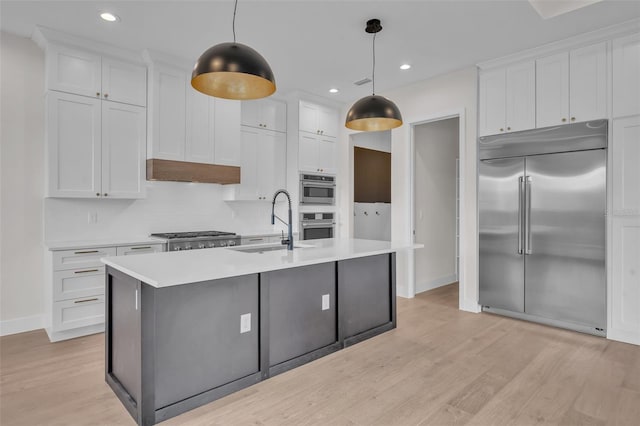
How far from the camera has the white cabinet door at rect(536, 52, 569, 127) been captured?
3735 millimetres

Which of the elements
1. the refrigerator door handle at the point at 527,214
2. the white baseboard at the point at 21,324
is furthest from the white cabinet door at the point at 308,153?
the white baseboard at the point at 21,324

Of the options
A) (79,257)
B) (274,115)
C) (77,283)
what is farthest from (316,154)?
(77,283)

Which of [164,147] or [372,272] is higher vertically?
[164,147]

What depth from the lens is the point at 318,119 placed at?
5.69m

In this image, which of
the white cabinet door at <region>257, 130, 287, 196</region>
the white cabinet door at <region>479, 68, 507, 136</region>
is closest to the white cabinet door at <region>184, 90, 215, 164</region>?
the white cabinet door at <region>257, 130, 287, 196</region>

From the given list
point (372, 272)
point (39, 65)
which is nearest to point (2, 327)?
point (39, 65)

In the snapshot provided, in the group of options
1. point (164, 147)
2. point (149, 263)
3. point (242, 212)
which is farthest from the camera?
point (242, 212)

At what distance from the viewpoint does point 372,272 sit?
3.48 m

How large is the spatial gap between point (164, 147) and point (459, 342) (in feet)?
12.2

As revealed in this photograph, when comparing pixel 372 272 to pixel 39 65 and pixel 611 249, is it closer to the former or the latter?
pixel 611 249

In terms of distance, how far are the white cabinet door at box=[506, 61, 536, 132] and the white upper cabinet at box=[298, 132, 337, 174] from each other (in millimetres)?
2616

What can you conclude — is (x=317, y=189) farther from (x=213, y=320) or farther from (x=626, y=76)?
(x=626, y=76)

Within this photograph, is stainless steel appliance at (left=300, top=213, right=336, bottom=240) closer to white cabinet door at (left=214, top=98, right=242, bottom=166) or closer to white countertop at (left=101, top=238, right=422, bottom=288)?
Result: white cabinet door at (left=214, top=98, right=242, bottom=166)

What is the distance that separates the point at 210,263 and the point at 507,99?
3.70 meters
